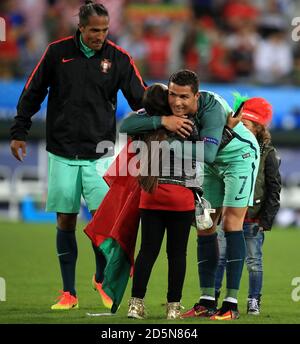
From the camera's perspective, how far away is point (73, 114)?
9055 mm

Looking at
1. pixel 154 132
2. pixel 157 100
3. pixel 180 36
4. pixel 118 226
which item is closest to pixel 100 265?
pixel 118 226

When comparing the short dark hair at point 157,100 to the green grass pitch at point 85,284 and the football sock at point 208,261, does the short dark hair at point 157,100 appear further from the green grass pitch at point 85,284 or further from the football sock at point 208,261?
the green grass pitch at point 85,284

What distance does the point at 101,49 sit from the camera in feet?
29.8

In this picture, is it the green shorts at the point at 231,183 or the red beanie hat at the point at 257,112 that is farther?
the red beanie hat at the point at 257,112

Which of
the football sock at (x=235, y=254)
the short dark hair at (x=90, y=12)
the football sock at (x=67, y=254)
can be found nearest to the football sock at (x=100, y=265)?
the football sock at (x=67, y=254)

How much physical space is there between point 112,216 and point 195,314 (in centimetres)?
102

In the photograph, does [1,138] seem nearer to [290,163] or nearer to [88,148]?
[290,163]

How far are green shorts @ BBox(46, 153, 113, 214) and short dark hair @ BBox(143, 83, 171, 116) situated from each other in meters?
1.50

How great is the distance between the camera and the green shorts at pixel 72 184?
9.05 metres

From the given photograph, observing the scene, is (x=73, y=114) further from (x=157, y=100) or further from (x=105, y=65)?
(x=157, y=100)

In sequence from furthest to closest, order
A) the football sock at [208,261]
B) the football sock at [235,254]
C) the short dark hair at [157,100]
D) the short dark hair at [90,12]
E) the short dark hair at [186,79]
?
the short dark hair at [90,12], the football sock at [208,261], the football sock at [235,254], the short dark hair at [157,100], the short dark hair at [186,79]

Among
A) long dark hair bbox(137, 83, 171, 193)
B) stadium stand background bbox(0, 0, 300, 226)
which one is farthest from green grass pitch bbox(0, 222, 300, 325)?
stadium stand background bbox(0, 0, 300, 226)

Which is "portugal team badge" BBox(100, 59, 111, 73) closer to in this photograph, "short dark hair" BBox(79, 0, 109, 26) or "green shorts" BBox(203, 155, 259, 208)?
"short dark hair" BBox(79, 0, 109, 26)

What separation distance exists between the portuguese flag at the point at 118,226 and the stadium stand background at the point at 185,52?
11.4m
